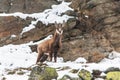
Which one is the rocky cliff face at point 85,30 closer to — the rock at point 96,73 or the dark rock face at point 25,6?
the dark rock face at point 25,6

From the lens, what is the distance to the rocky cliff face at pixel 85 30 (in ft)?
78.8

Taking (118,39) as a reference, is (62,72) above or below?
below

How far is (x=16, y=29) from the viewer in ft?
90.5

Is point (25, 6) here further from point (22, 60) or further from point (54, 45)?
point (54, 45)

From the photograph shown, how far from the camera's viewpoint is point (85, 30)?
84.0 feet

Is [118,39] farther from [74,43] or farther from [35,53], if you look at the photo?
[35,53]

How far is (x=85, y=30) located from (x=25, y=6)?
633 centimetres

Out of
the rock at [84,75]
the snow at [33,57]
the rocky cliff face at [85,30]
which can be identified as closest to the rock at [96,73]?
the snow at [33,57]

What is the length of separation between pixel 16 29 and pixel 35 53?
3.49 meters

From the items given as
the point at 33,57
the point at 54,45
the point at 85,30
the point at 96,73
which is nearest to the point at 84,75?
the point at 96,73

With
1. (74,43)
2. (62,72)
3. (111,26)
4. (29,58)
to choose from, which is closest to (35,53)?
(29,58)

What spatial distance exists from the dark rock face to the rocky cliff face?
5.38ft

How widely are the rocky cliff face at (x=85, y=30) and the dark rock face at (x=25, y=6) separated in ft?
5.38

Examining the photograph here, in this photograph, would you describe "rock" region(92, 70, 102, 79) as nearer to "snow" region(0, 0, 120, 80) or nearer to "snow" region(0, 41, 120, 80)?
"snow" region(0, 0, 120, 80)
